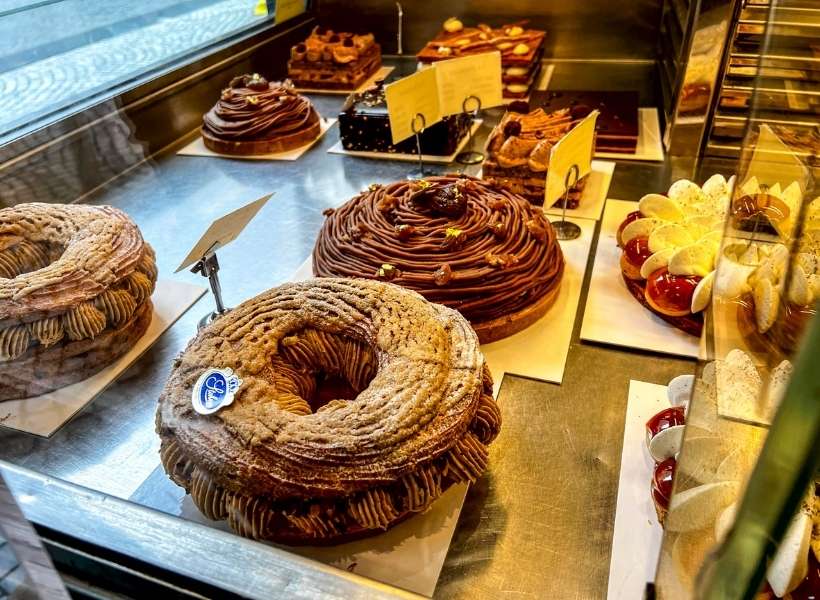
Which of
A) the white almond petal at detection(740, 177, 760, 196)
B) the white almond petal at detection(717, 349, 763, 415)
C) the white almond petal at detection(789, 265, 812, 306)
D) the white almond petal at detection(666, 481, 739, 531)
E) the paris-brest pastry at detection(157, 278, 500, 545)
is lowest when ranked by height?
the paris-brest pastry at detection(157, 278, 500, 545)

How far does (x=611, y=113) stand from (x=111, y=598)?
2.65 metres

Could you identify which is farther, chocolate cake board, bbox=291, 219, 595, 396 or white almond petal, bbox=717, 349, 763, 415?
chocolate cake board, bbox=291, 219, 595, 396

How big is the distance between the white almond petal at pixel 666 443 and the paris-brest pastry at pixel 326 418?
1.02 feet

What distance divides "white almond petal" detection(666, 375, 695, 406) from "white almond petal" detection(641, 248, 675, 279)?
47 centimetres

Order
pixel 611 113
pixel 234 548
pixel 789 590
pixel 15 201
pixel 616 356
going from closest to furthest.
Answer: pixel 789 590 < pixel 234 548 < pixel 616 356 < pixel 15 201 < pixel 611 113

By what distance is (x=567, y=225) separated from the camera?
88.3 inches

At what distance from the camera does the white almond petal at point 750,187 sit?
1.11m

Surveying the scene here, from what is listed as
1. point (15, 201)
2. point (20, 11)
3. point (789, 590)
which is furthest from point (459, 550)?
point (20, 11)

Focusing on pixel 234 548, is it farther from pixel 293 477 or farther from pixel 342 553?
pixel 342 553

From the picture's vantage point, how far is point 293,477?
3.44ft

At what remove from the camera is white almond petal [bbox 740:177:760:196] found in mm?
1108

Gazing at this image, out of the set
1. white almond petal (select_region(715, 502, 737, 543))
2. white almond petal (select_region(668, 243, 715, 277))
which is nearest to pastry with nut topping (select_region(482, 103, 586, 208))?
white almond petal (select_region(668, 243, 715, 277))

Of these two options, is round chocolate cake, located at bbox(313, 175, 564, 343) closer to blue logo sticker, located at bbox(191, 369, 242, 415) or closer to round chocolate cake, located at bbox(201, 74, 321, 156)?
blue logo sticker, located at bbox(191, 369, 242, 415)

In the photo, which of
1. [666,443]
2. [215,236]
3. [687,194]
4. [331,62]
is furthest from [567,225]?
[331,62]
